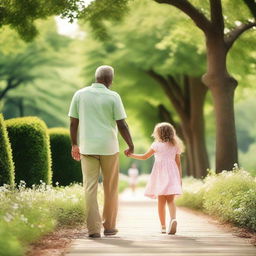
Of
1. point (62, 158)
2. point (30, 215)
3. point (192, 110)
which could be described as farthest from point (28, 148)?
point (192, 110)

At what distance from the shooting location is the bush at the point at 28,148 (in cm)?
1356

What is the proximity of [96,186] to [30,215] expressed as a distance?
3.11 feet

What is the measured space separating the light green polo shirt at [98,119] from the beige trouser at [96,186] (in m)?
0.14

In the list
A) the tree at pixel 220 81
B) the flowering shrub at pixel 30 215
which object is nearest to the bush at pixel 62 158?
the tree at pixel 220 81

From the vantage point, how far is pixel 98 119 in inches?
328

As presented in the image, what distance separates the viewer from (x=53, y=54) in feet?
127

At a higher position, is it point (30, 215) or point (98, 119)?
point (98, 119)

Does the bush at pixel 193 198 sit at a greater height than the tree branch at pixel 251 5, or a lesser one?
lesser

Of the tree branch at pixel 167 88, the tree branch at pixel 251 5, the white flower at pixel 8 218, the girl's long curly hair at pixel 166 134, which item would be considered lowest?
the white flower at pixel 8 218

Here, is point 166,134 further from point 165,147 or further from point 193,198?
point 193,198

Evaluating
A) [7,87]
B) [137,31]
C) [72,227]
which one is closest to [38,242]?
[72,227]

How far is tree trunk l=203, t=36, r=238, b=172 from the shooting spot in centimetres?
1450

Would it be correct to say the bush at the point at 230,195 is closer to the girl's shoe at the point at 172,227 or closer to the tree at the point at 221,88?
the girl's shoe at the point at 172,227

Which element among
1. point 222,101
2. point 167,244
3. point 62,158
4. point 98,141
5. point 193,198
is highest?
point 222,101
